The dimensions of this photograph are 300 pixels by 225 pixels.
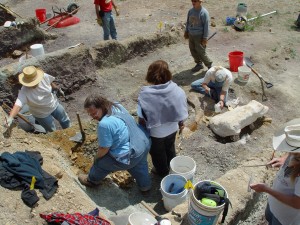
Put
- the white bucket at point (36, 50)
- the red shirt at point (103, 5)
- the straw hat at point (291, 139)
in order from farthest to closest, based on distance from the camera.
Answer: the red shirt at point (103, 5), the white bucket at point (36, 50), the straw hat at point (291, 139)

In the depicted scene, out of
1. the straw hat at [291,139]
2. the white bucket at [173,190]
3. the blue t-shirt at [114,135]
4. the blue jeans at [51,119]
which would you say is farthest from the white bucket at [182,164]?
the blue jeans at [51,119]

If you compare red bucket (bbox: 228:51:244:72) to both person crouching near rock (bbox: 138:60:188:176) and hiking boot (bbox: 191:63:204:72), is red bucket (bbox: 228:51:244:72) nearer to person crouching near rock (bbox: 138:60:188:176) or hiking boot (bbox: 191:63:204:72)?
hiking boot (bbox: 191:63:204:72)

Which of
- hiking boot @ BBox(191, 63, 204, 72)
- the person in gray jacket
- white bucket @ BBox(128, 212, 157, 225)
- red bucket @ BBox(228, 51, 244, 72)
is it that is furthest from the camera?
hiking boot @ BBox(191, 63, 204, 72)

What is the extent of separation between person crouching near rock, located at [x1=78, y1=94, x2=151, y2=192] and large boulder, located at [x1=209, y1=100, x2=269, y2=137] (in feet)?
5.92

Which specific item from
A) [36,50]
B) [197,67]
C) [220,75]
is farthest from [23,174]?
[197,67]

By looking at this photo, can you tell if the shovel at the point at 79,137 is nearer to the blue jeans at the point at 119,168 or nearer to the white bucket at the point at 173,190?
the blue jeans at the point at 119,168

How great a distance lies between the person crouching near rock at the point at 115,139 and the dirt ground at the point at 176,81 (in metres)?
0.51

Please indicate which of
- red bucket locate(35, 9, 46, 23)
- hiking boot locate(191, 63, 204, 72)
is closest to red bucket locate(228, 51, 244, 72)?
hiking boot locate(191, 63, 204, 72)

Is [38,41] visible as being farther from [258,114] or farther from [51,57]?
[258,114]

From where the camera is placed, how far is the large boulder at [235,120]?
18.3 ft

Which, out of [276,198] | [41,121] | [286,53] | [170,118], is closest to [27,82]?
[41,121]

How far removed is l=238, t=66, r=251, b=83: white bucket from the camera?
23.4 ft

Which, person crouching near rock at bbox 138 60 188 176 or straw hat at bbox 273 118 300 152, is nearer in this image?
straw hat at bbox 273 118 300 152

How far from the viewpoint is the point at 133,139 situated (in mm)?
4113
